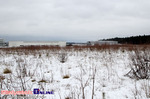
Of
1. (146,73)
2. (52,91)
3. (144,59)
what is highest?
(144,59)

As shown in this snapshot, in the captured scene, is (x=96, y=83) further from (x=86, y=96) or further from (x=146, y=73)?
(x=146, y=73)

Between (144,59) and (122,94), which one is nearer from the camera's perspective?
(122,94)

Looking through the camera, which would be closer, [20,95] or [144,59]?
[20,95]

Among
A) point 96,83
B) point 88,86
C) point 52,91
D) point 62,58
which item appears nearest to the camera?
point 52,91

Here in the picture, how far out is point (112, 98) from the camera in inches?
90.6

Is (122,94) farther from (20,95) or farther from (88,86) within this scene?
(20,95)

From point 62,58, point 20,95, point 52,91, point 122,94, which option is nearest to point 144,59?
point 122,94

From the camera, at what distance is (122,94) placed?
7.97 ft

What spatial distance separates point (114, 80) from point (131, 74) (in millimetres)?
873

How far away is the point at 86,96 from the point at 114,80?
4.80ft

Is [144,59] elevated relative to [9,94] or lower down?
elevated

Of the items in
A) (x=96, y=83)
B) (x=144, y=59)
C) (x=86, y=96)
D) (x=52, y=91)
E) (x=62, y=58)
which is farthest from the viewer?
(x=62, y=58)


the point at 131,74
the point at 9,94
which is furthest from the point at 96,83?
the point at 9,94

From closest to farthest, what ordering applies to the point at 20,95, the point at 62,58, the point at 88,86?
1. the point at 20,95
2. the point at 88,86
3. the point at 62,58
